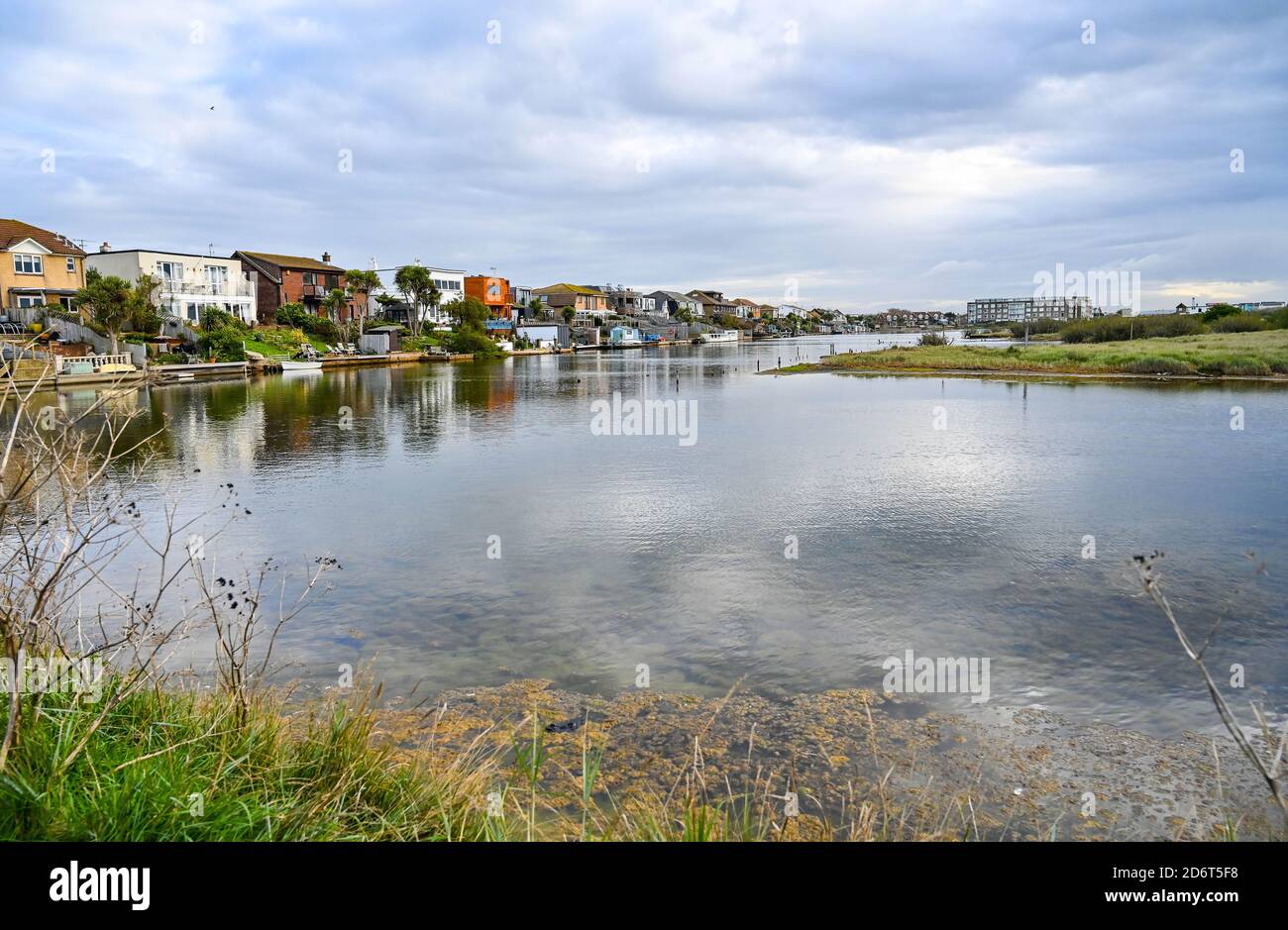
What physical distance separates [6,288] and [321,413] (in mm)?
34292

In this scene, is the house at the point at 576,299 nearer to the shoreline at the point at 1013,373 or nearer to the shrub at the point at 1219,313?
the shoreline at the point at 1013,373

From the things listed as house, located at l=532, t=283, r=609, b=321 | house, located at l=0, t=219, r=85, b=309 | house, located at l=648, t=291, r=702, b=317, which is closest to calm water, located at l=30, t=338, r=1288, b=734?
house, located at l=0, t=219, r=85, b=309

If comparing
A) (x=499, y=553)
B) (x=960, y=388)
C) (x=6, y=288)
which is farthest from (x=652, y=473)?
(x=6, y=288)

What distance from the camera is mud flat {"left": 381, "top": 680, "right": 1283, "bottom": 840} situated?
684cm

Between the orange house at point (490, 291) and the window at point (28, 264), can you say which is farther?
the orange house at point (490, 291)

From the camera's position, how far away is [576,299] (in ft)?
437

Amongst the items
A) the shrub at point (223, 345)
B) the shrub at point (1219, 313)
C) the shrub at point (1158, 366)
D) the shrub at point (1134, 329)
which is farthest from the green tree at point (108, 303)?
the shrub at point (1219, 313)

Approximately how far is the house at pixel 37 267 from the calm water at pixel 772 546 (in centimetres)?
3147

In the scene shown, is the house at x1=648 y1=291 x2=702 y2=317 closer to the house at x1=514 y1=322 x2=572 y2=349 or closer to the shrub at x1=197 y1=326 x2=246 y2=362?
the house at x1=514 y1=322 x2=572 y2=349

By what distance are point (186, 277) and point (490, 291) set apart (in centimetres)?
4610

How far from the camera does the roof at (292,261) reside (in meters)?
77.8

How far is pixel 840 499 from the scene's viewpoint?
765 inches

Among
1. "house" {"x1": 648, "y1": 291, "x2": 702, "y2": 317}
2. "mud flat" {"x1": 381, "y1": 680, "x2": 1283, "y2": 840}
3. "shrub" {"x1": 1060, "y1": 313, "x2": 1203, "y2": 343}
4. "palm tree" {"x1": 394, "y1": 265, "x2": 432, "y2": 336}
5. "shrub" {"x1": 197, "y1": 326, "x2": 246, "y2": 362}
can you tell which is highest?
"house" {"x1": 648, "y1": 291, "x2": 702, "y2": 317}
